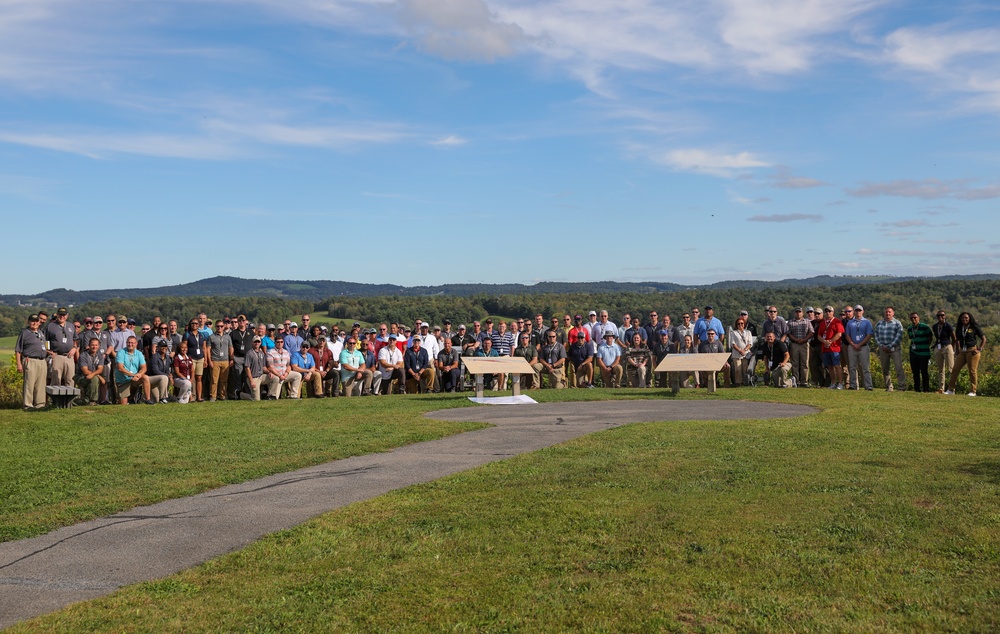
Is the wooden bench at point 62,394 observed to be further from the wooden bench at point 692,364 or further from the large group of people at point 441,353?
the wooden bench at point 692,364

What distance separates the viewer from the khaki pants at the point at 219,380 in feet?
68.6

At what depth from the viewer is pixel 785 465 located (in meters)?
10.4

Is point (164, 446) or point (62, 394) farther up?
point (62, 394)

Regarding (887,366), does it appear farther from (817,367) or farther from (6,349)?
(6,349)

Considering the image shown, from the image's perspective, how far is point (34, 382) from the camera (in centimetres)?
1844

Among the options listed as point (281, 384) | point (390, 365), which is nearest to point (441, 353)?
point (390, 365)

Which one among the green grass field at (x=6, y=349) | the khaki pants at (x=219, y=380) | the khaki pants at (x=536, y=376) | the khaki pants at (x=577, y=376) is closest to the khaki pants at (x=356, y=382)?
the khaki pants at (x=219, y=380)

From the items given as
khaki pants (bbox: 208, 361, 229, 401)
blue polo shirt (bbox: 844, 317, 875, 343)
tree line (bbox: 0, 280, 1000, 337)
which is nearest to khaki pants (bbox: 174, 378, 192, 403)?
khaki pants (bbox: 208, 361, 229, 401)

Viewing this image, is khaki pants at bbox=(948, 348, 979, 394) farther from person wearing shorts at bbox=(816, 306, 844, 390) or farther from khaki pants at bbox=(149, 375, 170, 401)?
khaki pants at bbox=(149, 375, 170, 401)

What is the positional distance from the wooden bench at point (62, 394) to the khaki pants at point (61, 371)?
419 millimetres

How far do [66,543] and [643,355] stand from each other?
1749 cm

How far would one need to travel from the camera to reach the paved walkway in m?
6.60

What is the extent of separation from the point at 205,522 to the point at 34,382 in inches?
476

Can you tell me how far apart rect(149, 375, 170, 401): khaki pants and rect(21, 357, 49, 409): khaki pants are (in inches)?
84.4
